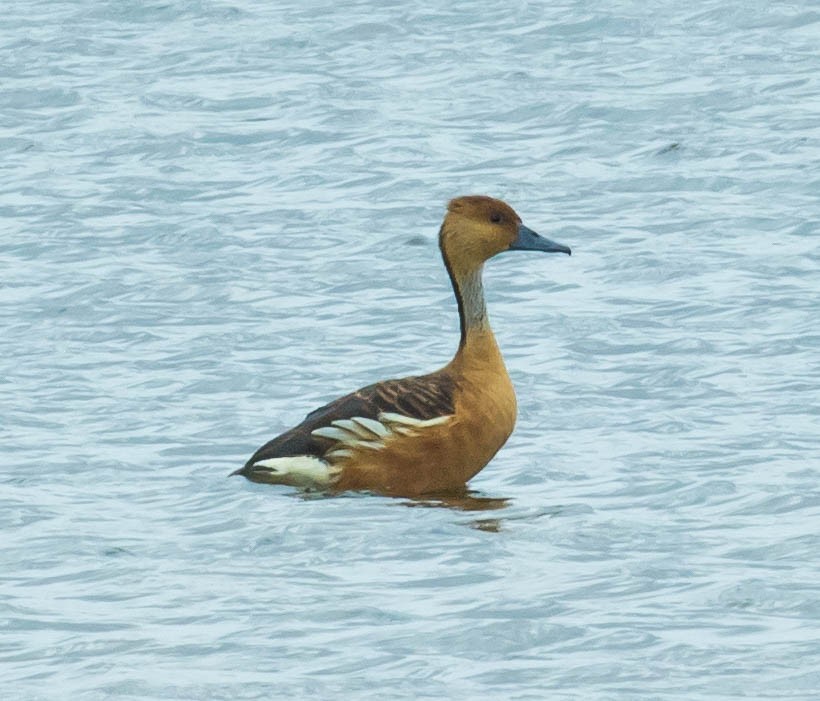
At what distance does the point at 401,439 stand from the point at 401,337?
3610mm

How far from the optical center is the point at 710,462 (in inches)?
486

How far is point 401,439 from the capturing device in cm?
1218

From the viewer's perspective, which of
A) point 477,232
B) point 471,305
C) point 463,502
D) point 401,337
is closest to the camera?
point 463,502

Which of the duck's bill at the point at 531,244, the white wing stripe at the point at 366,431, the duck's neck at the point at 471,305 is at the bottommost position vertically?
the white wing stripe at the point at 366,431

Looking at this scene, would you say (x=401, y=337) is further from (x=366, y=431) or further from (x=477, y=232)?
(x=366, y=431)

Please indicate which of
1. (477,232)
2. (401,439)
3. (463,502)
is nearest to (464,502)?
(463,502)

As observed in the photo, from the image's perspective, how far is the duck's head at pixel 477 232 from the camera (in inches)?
515

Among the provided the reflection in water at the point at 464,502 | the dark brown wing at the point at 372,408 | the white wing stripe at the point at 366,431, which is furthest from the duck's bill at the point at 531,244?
the reflection in water at the point at 464,502

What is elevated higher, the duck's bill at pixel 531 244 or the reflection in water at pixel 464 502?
the duck's bill at pixel 531 244

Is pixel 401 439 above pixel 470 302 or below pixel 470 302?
below

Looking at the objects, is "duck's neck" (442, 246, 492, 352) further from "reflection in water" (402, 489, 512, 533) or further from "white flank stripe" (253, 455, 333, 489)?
"white flank stripe" (253, 455, 333, 489)

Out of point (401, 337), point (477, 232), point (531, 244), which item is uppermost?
point (477, 232)

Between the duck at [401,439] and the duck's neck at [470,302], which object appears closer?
the duck at [401,439]

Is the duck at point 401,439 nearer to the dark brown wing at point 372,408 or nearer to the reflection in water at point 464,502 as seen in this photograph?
the dark brown wing at point 372,408
